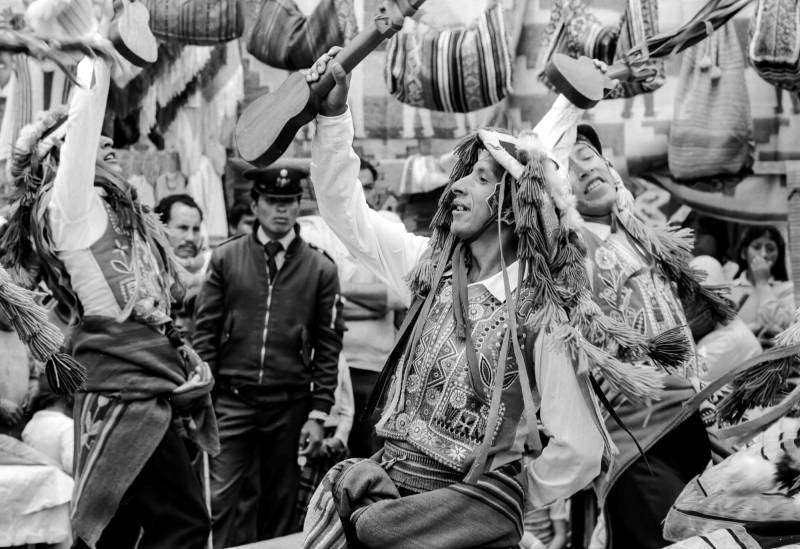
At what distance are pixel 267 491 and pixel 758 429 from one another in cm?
319

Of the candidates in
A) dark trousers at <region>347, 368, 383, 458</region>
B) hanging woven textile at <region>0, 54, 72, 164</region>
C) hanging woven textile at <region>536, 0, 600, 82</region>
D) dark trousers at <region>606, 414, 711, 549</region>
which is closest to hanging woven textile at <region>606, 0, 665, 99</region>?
hanging woven textile at <region>536, 0, 600, 82</region>

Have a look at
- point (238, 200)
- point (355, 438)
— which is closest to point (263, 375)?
point (355, 438)

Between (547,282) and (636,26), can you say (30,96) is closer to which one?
(636,26)

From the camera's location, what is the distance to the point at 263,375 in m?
5.75

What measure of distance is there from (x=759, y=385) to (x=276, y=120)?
4.20ft

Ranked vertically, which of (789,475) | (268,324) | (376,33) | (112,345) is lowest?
(268,324)

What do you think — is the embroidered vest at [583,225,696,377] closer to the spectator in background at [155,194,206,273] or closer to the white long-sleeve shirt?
the white long-sleeve shirt

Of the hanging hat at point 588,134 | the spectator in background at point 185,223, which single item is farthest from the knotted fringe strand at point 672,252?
the spectator in background at point 185,223

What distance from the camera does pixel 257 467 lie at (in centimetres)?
579

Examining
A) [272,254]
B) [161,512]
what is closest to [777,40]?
[272,254]

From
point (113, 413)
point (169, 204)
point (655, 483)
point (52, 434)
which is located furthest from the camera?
point (169, 204)

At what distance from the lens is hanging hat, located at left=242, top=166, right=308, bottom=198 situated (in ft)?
19.1

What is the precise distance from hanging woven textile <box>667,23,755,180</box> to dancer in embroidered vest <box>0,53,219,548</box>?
3.25m

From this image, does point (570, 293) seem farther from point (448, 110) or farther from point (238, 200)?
point (238, 200)
